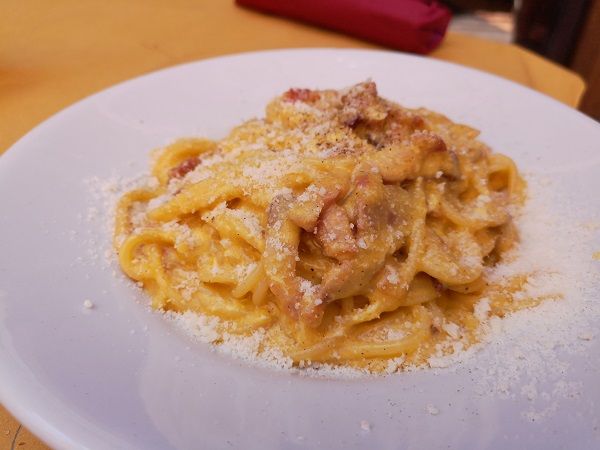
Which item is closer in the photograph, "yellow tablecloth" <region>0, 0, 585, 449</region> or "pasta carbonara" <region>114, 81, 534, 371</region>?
"pasta carbonara" <region>114, 81, 534, 371</region>

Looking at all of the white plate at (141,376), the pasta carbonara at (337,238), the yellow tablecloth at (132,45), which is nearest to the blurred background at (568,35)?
the yellow tablecloth at (132,45)

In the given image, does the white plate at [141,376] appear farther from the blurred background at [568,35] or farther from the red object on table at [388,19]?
the blurred background at [568,35]

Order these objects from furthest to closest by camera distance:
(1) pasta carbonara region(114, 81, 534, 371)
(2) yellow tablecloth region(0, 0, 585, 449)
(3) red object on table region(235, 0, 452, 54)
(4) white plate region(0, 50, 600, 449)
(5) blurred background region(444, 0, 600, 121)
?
(5) blurred background region(444, 0, 600, 121), (3) red object on table region(235, 0, 452, 54), (2) yellow tablecloth region(0, 0, 585, 449), (1) pasta carbonara region(114, 81, 534, 371), (4) white plate region(0, 50, 600, 449)

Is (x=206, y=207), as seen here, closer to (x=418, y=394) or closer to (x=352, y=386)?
(x=352, y=386)

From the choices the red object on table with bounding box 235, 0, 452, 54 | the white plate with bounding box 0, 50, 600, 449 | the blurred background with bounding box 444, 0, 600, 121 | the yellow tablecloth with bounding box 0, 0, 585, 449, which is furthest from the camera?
the blurred background with bounding box 444, 0, 600, 121

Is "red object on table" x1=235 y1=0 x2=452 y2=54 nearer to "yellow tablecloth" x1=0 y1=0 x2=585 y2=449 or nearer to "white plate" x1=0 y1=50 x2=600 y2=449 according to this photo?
"yellow tablecloth" x1=0 y1=0 x2=585 y2=449

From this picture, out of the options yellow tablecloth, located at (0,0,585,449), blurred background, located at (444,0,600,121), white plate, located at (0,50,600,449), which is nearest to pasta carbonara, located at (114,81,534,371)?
white plate, located at (0,50,600,449)
